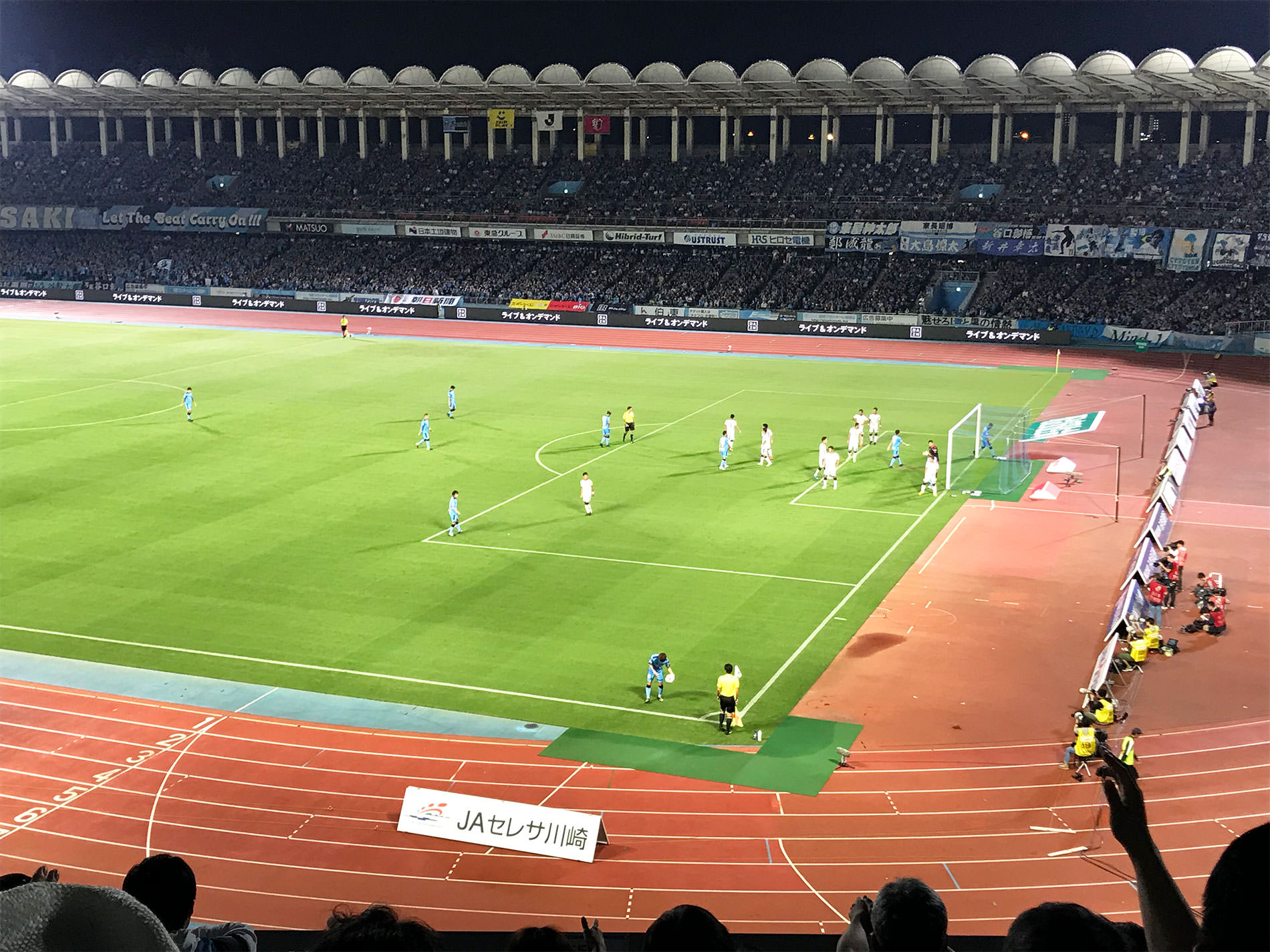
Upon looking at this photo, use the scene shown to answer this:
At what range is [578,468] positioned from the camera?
128 feet

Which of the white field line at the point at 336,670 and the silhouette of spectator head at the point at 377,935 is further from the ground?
the silhouette of spectator head at the point at 377,935

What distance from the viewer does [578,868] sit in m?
16.5

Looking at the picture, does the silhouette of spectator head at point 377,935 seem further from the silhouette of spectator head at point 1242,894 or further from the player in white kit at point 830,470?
the player in white kit at point 830,470

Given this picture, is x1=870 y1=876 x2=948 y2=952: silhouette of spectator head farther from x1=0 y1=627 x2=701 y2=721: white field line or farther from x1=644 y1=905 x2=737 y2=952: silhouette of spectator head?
x1=0 y1=627 x2=701 y2=721: white field line

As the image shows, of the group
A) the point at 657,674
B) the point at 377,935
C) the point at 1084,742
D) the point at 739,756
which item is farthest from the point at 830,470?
the point at 377,935

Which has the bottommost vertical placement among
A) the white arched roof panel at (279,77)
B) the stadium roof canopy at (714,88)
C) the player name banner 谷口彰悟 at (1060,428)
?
the player name banner 谷口彰悟 at (1060,428)

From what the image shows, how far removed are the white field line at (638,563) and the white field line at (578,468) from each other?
118cm

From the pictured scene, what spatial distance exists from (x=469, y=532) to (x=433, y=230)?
200 feet

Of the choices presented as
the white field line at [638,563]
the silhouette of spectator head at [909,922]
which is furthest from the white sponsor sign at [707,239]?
the silhouette of spectator head at [909,922]

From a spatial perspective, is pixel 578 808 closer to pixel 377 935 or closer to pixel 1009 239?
pixel 377 935

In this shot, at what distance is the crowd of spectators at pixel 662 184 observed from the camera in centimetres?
7219

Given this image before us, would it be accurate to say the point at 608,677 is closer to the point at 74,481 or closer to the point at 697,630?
the point at 697,630

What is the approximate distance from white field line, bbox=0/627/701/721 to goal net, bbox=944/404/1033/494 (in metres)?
17.5

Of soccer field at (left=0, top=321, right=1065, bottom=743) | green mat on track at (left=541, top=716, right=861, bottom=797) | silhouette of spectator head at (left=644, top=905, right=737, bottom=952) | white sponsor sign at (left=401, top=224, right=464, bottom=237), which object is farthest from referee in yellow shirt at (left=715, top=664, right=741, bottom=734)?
white sponsor sign at (left=401, top=224, right=464, bottom=237)
